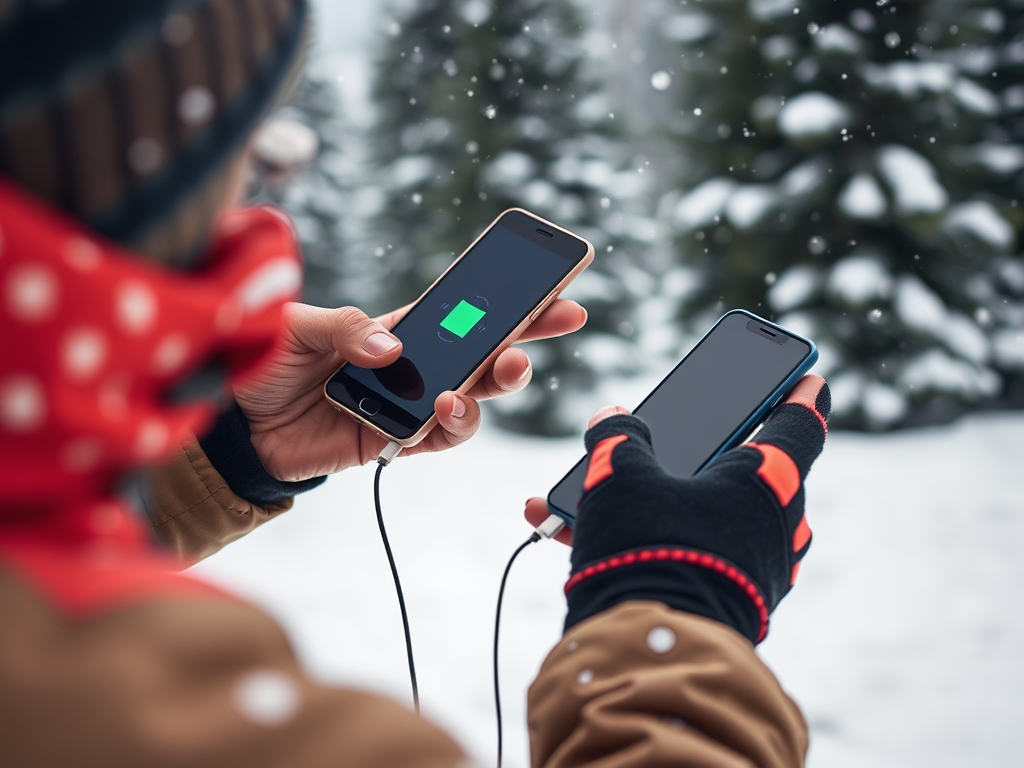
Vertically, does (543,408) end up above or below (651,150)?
below

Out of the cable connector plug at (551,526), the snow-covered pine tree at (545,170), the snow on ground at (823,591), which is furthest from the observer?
the snow-covered pine tree at (545,170)

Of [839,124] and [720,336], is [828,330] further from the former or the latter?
[720,336]

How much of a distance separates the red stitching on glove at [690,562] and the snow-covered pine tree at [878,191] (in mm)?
2453

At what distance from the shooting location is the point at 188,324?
34 centimetres

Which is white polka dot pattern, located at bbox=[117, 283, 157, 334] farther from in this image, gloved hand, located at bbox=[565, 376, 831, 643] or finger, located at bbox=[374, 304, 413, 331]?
finger, located at bbox=[374, 304, 413, 331]

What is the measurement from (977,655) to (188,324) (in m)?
2.02

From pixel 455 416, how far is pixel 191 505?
0.33 meters

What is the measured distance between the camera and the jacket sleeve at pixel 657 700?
48 cm

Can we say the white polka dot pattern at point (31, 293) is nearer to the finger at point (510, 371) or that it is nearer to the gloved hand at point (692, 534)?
the gloved hand at point (692, 534)

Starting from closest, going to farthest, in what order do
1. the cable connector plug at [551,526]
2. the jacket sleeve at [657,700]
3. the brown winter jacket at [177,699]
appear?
Answer: the brown winter jacket at [177,699] < the jacket sleeve at [657,700] < the cable connector plug at [551,526]

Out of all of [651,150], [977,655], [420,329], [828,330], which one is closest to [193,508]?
[420,329]

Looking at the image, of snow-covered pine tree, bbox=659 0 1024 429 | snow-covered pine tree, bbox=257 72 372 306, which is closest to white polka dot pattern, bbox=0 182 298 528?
snow-covered pine tree, bbox=659 0 1024 429

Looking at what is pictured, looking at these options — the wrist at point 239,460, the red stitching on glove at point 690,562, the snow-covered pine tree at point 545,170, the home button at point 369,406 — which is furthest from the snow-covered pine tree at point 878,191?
the red stitching on glove at point 690,562

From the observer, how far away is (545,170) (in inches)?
148
